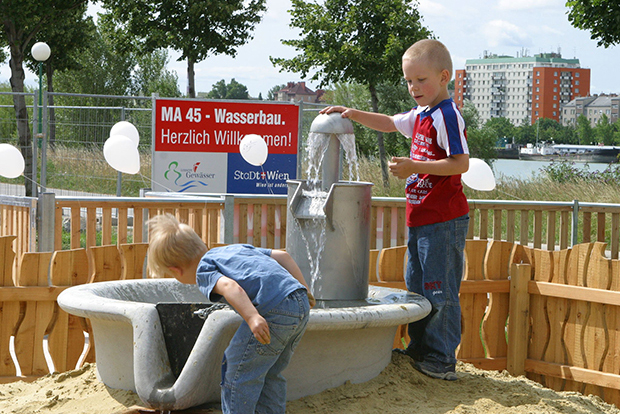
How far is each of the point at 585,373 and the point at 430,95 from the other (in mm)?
2382

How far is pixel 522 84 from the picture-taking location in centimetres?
18550

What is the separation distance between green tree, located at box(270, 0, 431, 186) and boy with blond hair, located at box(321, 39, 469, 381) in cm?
1443

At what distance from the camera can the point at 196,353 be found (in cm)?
317

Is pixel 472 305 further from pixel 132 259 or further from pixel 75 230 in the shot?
pixel 75 230

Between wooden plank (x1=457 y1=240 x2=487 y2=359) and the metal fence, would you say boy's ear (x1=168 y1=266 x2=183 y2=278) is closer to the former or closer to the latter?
wooden plank (x1=457 y1=240 x2=487 y2=359)

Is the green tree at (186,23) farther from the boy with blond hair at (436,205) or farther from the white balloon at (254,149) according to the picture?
the boy with blond hair at (436,205)

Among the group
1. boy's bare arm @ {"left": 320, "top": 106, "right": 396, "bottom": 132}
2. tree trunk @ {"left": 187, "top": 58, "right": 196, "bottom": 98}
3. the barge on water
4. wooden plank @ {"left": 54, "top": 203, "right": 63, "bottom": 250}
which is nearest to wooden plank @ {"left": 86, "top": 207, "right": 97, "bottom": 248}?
wooden plank @ {"left": 54, "top": 203, "right": 63, "bottom": 250}

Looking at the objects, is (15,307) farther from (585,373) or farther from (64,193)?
(64,193)

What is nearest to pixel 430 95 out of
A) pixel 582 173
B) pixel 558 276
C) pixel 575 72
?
pixel 558 276

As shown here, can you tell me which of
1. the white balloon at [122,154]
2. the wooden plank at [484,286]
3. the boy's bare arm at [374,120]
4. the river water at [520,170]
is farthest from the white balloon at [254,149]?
the river water at [520,170]

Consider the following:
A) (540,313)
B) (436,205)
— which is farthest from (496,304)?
(436,205)

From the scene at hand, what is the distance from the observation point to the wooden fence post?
531 cm

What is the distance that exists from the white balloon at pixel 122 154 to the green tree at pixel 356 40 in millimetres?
10215

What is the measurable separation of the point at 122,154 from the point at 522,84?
615 ft
